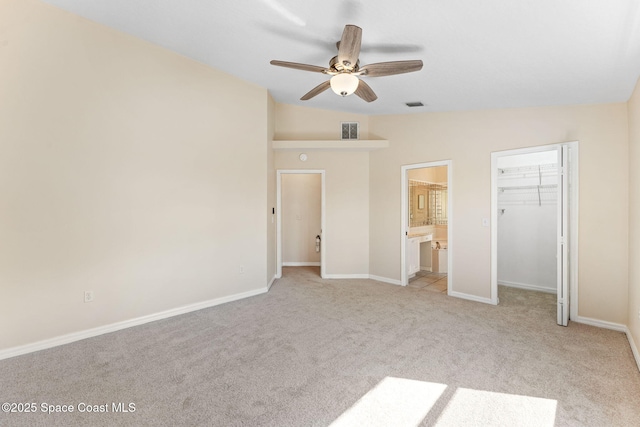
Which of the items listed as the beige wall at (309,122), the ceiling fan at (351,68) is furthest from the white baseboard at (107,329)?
the ceiling fan at (351,68)

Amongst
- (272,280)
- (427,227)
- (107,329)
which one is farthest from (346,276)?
(107,329)

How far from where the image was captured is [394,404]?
2078 mm

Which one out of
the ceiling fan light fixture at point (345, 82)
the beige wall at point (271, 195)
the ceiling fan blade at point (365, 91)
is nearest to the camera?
the ceiling fan light fixture at point (345, 82)

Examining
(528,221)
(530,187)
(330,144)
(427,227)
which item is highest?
(330,144)

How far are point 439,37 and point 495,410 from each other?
115 inches

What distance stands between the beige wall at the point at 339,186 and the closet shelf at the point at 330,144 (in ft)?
0.93

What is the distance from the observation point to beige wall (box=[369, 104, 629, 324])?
3.47 m

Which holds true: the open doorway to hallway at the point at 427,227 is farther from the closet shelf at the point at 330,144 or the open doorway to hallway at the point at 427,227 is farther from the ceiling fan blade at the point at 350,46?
the ceiling fan blade at the point at 350,46

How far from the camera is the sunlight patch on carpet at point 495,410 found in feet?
6.25

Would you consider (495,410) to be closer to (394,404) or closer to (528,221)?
(394,404)

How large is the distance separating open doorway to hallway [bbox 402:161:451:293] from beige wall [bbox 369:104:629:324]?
615 mm

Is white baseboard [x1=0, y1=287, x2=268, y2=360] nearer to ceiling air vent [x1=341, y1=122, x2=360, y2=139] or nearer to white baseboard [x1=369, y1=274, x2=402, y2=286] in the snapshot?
white baseboard [x1=369, y1=274, x2=402, y2=286]

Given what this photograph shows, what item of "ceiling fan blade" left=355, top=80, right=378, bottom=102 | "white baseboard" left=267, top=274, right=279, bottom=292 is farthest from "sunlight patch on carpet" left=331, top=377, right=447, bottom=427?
"white baseboard" left=267, top=274, right=279, bottom=292

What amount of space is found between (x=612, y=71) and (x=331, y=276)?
449 centimetres
